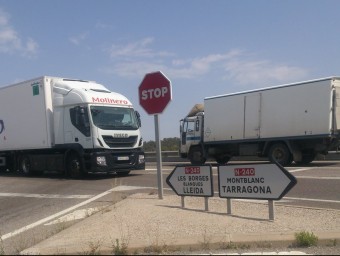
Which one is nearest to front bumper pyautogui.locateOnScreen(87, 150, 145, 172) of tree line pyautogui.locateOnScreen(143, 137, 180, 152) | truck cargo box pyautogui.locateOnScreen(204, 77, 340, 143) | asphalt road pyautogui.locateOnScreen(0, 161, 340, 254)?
asphalt road pyautogui.locateOnScreen(0, 161, 340, 254)

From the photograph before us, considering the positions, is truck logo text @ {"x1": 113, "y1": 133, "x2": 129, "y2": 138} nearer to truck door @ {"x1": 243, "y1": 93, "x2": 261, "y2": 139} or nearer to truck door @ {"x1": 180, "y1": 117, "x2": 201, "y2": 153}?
truck door @ {"x1": 243, "y1": 93, "x2": 261, "y2": 139}

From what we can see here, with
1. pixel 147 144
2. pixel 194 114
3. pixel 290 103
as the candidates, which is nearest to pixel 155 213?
pixel 290 103

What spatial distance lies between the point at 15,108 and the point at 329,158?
1636 centimetres

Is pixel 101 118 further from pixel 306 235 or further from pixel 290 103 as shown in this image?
pixel 306 235

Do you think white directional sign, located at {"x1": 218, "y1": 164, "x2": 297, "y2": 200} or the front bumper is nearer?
white directional sign, located at {"x1": 218, "y1": 164, "x2": 297, "y2": 200}

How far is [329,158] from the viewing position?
26.0 metres

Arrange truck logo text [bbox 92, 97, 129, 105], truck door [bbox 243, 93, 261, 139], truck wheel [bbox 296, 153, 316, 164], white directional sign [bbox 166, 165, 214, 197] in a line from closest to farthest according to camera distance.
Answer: white directional sign [bbox 166, 165, 214, 197], truck logo text [bbox 92, 97, 129, 105], truck wheel [bbox 296, 153, 316, 164], truck door [bbox 243, 93, 261, 139]

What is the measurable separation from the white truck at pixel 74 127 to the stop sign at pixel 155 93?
7339mm

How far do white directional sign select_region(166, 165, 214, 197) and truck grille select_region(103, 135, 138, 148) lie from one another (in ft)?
27.8

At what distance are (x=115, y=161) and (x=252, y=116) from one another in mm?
7690

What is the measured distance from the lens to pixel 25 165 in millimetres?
21156

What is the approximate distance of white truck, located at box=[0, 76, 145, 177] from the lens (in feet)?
56.9

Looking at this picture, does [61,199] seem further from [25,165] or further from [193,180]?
[25,165]

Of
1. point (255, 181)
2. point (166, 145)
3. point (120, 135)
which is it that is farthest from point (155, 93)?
point (166, 145)
